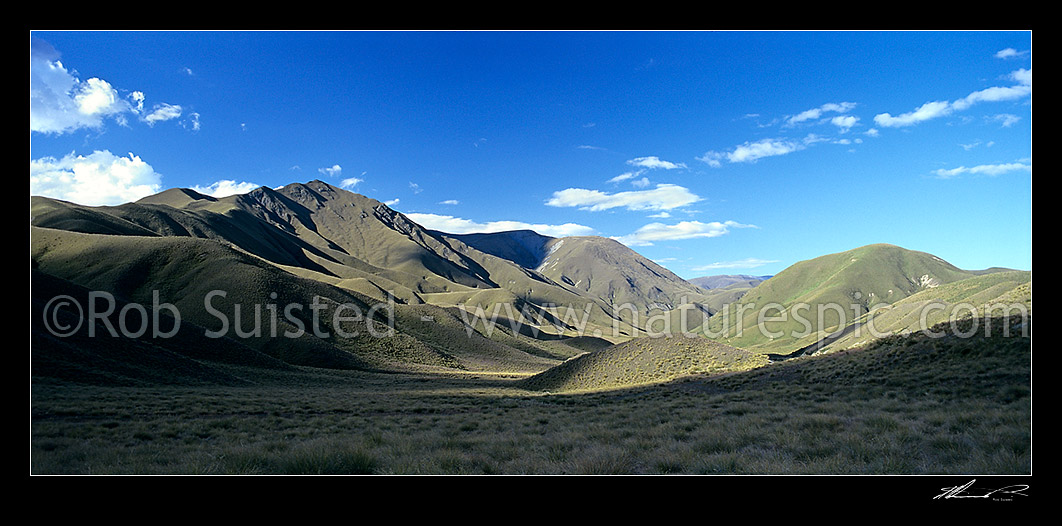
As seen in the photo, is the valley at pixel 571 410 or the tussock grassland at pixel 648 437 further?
the valley at pixel 571 410

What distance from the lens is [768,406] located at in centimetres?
1282

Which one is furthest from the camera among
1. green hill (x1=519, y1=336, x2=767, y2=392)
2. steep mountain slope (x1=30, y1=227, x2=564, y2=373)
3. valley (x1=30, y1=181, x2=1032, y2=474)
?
steep mountain slope (x1=30, y1=227, x2=564, y2=373)

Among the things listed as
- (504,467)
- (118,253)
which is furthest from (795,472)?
(118,253)

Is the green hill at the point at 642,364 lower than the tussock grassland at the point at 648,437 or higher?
lower
